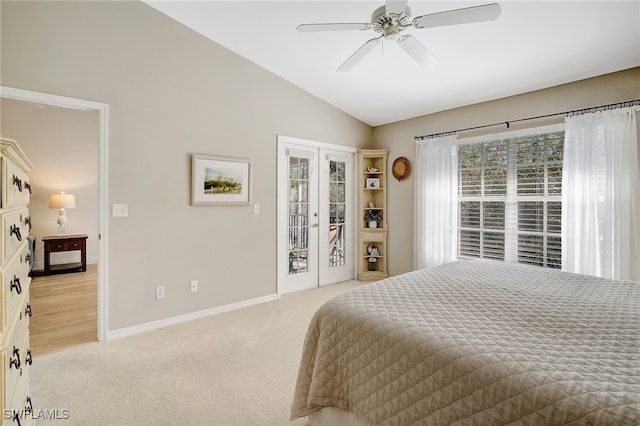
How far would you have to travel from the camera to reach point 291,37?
3.09m

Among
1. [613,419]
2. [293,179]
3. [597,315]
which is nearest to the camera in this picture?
[613,419]

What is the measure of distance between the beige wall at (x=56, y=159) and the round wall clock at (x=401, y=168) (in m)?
5.10

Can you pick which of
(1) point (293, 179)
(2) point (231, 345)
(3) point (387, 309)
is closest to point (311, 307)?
(2) point (231, 345)

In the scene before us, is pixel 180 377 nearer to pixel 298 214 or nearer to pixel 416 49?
pixel 298 214

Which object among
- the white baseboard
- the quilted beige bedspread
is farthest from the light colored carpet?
the quilted beige bedspread

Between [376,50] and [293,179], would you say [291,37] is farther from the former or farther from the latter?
[293,179]

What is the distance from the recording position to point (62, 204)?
5.36m

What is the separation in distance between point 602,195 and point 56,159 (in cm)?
778

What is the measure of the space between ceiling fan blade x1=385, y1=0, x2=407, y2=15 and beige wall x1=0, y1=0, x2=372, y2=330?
7.22 feet

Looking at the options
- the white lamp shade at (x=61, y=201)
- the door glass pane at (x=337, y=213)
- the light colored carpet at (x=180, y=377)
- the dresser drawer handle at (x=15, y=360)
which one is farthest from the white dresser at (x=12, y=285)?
the white lamp shade at (x=61, y=201)

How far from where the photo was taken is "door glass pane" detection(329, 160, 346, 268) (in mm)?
4699

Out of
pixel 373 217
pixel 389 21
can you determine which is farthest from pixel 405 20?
pixel 373 217

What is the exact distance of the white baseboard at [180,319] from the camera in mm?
2849

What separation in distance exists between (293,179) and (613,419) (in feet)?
12.4
